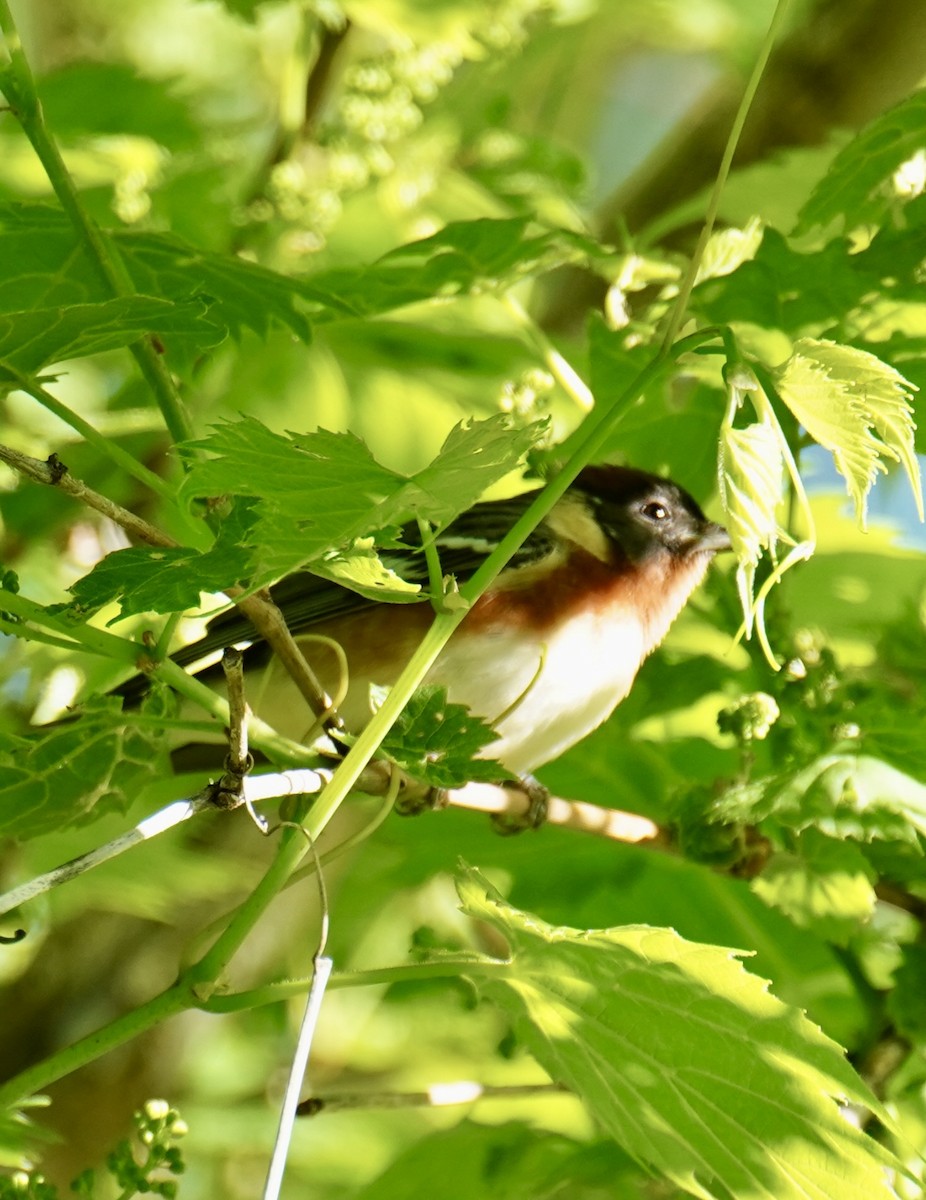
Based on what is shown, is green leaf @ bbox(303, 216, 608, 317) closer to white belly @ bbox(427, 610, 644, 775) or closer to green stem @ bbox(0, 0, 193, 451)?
green stem @ bbox(0, 0, 193, 451)

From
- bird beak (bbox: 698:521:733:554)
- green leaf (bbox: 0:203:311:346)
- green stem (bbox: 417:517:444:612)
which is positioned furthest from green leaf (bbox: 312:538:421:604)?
bird beak (bbox: 698:521:733:554)

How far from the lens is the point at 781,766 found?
216 cm

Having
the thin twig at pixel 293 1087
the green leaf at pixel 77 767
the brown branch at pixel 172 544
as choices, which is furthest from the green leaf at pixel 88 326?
the thin twig at pixel 293 1087

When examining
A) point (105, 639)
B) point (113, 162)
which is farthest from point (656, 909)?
point (113, 162)

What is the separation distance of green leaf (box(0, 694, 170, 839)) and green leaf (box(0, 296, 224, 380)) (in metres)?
0.40

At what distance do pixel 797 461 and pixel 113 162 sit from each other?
4.97 feet

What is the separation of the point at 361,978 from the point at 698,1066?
37 cm

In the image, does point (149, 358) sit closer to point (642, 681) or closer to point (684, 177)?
point (642, 681)

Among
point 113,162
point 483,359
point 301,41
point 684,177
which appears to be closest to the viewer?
point 113,162

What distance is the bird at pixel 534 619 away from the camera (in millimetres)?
2811

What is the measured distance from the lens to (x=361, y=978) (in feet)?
5.19

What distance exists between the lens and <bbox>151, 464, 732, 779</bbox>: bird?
2.81m

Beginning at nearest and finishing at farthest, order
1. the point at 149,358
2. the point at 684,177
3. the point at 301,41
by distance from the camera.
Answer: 1. the point at 149,358
2. the point at 301,41
3. the point at 684,177

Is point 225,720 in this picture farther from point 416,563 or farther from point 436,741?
point 416,563
